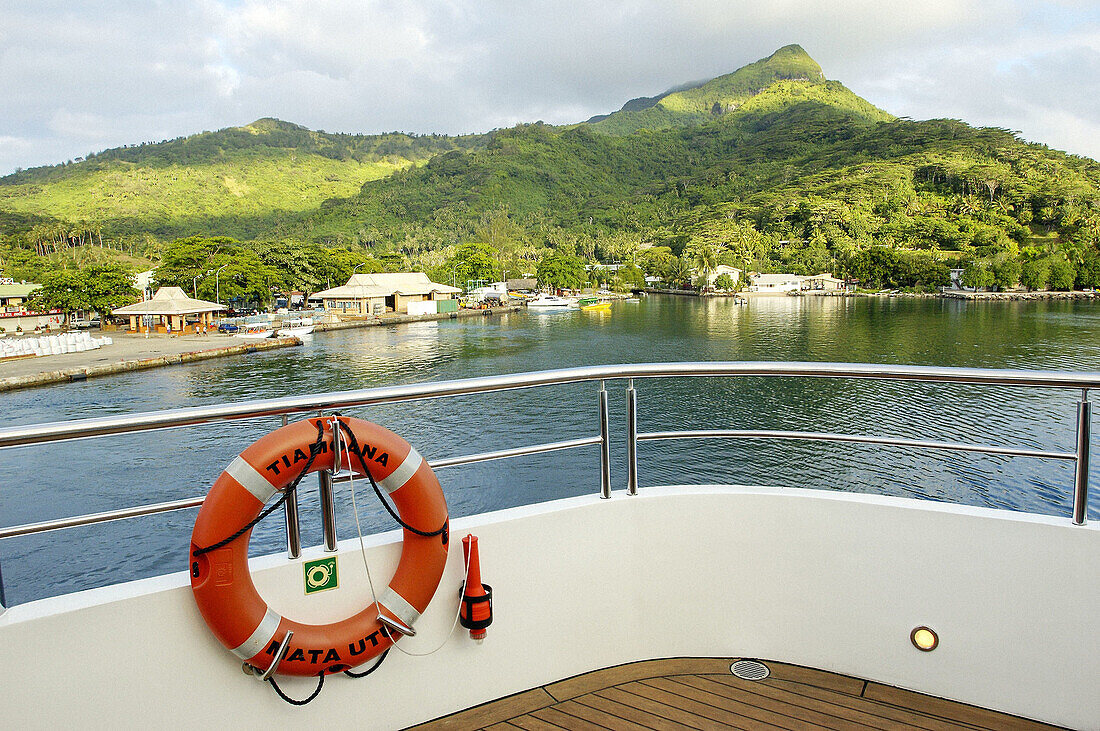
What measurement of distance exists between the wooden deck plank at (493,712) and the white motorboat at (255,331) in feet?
112

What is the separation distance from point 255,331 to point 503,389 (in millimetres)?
36346

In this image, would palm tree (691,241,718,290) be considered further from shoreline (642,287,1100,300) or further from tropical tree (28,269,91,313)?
tropical tree (28,269,91,313)

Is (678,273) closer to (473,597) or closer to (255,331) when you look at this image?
(255,331)

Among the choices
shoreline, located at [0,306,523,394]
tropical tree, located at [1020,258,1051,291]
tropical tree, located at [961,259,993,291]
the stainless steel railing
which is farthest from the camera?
tropical tree, located at [961,259,993,291]

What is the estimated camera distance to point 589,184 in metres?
137

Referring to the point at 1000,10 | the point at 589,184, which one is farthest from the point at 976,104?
the point at 1000,10

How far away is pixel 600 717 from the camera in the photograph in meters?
1.49

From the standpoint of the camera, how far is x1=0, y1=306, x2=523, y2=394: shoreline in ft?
72.2

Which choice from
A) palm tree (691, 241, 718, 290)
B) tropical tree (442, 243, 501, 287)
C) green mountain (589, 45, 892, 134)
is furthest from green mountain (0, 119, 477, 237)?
palm tree (691, 241, 718, 290)

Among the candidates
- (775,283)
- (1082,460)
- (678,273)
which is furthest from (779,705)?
(678,273)

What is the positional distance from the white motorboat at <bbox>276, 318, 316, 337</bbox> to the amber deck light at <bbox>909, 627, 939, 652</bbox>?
35376mm

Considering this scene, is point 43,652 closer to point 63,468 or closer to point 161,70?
point 63,468

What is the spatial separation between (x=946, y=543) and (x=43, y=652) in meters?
1.90

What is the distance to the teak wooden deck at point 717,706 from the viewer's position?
4.76 feet
